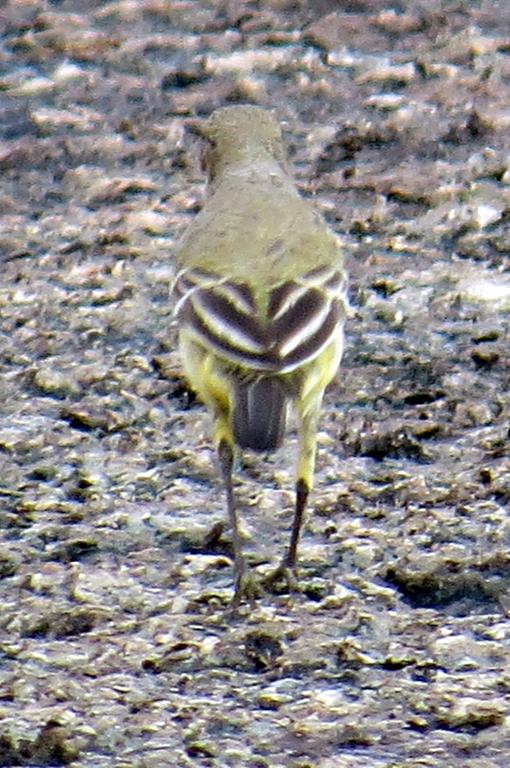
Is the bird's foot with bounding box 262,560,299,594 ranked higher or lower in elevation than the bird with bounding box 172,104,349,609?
lower

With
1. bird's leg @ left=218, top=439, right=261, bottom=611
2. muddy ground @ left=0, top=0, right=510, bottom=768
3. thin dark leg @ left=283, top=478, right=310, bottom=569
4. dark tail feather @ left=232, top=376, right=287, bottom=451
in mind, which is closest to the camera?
muddy ground @ left=0, top=0, right=510, bottom=768

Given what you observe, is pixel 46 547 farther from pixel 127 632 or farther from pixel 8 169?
pixel 8 169

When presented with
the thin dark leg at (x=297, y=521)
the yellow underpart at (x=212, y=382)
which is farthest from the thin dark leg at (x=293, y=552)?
the yellow underpart at (x=212, y=382)

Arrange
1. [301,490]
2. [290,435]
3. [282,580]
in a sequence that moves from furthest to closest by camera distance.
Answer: [290,435]
[301,490]
[282,580]

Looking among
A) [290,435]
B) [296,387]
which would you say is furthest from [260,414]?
[290,435]

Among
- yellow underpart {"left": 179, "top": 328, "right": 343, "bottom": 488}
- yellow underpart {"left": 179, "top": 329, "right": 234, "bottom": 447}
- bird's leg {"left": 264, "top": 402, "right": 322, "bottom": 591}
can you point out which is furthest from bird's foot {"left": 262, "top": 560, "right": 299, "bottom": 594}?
yellow underpart {"left": 179, "top": 329, "right": 234, "bottom": 447}

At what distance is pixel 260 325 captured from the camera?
521 cm

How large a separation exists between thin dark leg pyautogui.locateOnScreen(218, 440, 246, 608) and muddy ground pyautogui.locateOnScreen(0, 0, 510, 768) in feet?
0.22

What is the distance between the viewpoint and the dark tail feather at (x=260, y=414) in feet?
16.6

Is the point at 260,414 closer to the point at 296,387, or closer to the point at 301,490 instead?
the point at 296,387

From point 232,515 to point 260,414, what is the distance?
1.42 feet

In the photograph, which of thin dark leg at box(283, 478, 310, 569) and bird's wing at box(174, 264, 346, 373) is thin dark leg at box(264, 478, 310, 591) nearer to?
thin dark leg at box(283, 478, 310, 569)

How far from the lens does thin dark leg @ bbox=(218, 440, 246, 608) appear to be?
5.18m

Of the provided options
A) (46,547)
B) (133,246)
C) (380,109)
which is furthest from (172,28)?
(46,547)
